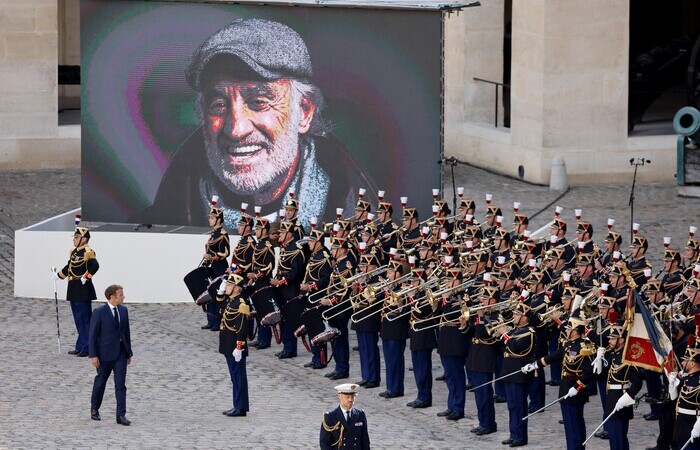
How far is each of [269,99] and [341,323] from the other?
14.6 ft

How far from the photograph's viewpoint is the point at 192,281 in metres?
25.5

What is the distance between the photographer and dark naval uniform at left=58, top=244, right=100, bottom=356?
24.2 metres

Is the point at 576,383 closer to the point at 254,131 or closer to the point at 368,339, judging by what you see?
the point at 368,339

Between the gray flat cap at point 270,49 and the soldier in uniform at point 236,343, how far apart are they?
5910 millimetres

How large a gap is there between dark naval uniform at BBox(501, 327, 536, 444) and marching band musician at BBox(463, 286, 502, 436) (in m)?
0.37

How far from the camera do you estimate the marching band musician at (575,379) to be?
770 inches

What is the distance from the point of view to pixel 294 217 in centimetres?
2527

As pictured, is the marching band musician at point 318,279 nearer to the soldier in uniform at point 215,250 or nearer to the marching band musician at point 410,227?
the marching band musician at point 410,227

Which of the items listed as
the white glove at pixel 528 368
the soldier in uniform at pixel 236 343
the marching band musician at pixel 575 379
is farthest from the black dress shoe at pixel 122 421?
the marching band musician at pixel 575 379

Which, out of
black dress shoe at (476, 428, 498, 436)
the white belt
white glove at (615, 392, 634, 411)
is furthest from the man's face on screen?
the white belt

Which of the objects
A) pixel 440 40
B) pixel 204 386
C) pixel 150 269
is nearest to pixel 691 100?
pixel 440 40

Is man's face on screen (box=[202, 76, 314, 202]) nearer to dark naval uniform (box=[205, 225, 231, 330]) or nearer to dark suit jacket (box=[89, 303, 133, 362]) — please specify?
dark naval uniform (box=[205, 225, 231, 330])

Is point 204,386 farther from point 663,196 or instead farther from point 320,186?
point 663,196

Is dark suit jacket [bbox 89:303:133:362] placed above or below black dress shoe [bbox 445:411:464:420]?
above
